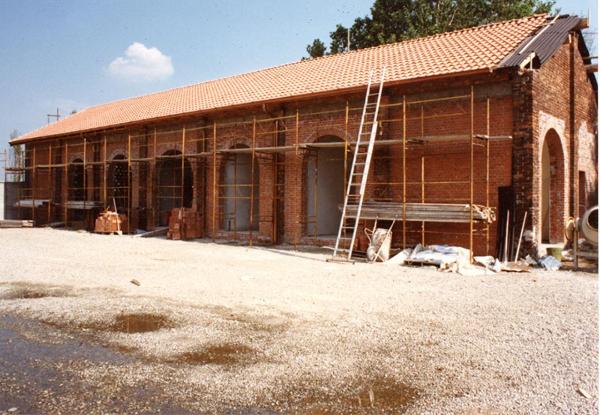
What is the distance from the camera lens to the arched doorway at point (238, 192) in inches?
737

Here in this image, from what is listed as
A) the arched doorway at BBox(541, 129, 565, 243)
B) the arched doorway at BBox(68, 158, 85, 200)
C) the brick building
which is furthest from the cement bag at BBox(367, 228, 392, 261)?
the arched doorway at BBox(68, 158, 85, 200)

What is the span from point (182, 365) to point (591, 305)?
5867 millimetres

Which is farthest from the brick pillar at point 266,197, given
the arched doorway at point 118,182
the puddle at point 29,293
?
the puddle at point 29,293

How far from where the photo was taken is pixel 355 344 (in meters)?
5.30

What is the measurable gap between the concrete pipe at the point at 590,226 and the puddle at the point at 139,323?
8945 millimetres

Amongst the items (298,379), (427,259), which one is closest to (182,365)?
(298,379)

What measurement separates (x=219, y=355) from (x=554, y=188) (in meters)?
12.3

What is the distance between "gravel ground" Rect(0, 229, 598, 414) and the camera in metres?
3.94

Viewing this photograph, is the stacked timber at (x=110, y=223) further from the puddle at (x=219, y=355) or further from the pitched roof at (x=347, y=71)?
the puddle at (x=219, y=355)

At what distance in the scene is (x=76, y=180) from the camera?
25.6 m

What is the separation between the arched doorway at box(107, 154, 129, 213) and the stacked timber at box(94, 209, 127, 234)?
209 centimetres

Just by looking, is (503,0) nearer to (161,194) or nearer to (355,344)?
(161,194)

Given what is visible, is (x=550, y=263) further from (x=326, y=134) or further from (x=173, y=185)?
(x=173, y=185)

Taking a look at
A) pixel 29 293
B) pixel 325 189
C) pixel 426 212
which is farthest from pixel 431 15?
pixel 29 293
